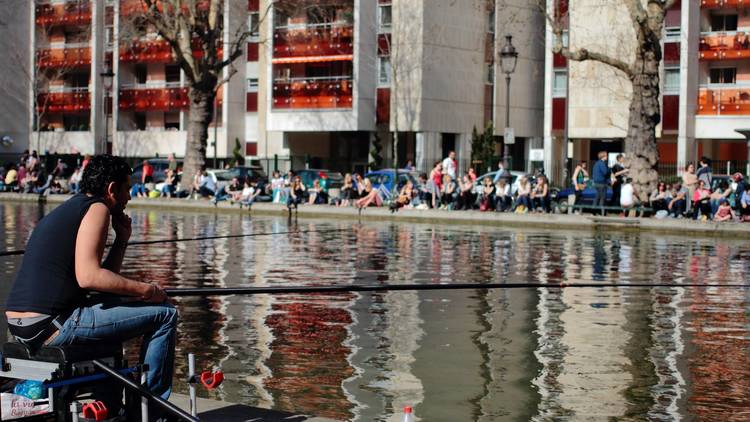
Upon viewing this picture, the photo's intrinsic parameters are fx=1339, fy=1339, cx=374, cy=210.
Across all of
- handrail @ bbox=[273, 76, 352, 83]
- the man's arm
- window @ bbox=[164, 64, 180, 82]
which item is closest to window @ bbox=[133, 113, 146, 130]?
window @ bbox=[164, 64, 180, 82]

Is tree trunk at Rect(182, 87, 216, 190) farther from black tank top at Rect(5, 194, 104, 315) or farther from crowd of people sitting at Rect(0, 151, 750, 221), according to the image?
black tank top at Rect(5, 194, 104, 315)

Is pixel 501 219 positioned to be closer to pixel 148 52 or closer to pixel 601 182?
pixel 601 182

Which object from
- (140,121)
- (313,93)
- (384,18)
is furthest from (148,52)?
(384,18)

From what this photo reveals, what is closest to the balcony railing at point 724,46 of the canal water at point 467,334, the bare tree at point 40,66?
the canal water at point 467,334

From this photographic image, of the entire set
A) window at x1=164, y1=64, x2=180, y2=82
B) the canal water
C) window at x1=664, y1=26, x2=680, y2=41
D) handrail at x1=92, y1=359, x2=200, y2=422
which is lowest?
the canal water

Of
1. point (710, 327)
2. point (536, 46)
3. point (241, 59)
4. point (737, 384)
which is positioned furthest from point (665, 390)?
point (241, 59)

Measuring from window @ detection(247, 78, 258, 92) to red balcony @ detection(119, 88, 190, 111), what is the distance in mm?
3491

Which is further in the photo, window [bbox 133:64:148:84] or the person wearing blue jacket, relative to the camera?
window [bbox 133:64:148:84]

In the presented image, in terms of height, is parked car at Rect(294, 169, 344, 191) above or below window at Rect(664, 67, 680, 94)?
below

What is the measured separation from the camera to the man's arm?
22.3ft

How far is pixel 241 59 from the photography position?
70688 millimetres

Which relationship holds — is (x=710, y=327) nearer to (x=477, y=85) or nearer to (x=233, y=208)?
(x=233, y=208)

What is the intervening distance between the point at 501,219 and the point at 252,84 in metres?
39.9

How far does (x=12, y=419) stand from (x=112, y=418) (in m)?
0.49
